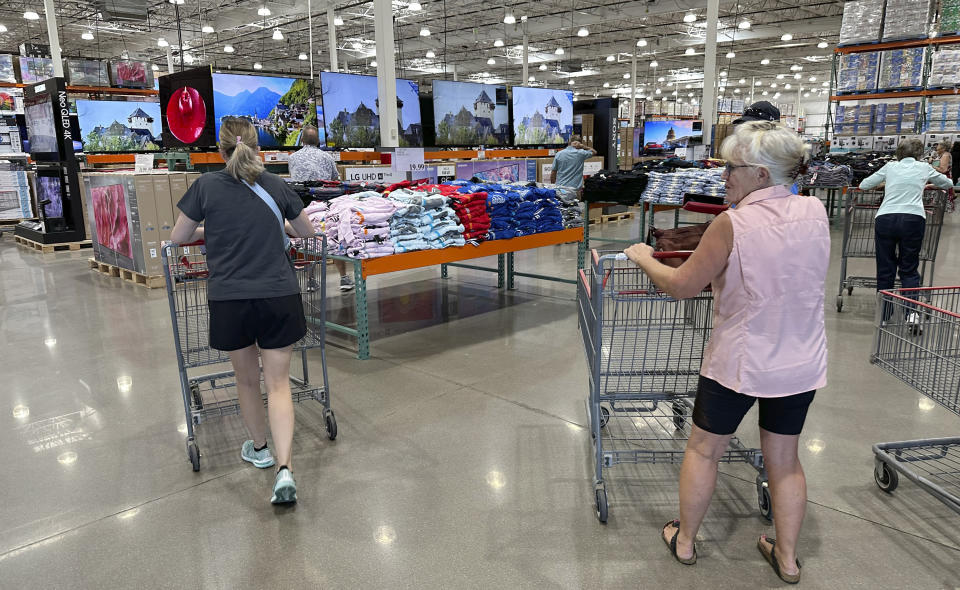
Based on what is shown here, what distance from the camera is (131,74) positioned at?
13.5 meters

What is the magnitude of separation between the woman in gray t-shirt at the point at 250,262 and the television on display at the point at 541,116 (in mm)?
8434

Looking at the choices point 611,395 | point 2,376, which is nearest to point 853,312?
point 611,395

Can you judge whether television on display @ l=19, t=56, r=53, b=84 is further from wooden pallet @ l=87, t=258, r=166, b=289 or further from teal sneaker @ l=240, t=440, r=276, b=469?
teal sneaker @ l=240, t=440, r=276, b=469

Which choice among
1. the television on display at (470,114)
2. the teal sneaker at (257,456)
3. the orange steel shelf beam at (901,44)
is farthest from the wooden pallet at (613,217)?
the teal sneaker at (257,456)

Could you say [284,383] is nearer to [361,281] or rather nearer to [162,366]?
[361,281]

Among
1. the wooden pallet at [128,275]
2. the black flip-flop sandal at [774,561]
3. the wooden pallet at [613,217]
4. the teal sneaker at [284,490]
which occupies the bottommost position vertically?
the black flip-flop sandal at [774,561]

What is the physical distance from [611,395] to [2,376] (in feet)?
15.5

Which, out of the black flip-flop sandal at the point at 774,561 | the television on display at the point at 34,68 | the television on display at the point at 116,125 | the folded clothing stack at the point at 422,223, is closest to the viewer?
the black flip-flop sandal at the point at 774,561

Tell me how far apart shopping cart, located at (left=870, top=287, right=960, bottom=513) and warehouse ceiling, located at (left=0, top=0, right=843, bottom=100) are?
1413 cm

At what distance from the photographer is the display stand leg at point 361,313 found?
5023 mm

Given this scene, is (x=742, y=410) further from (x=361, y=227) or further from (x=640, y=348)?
(x=361, y=227)

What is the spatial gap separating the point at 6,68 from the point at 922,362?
17222mm

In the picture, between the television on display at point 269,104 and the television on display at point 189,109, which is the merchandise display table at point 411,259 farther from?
the television on display at point 189,109

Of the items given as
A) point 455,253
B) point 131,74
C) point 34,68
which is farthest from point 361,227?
point 34,68
